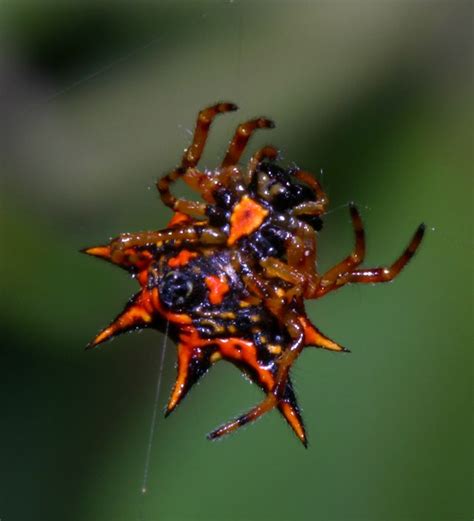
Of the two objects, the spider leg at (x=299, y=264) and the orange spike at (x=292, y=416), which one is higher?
the spider leg at (x=299, y=264)

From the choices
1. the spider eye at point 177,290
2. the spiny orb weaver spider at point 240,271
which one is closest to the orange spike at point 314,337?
the spiny orb weaver spider at point 240,271

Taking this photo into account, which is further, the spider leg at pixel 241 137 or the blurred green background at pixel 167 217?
the blurred green background at pixel 167 217

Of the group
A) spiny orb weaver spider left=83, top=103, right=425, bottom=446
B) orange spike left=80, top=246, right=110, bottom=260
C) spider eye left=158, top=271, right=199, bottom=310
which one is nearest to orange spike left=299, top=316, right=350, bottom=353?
spiny orb weaver spider left=83, top=103, right=425, bottom=446

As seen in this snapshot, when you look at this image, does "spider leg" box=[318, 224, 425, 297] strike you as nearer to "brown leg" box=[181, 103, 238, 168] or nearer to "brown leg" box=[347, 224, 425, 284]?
"brown leg" box=[347, 224, 425, 284]

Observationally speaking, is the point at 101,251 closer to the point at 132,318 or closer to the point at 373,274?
the point at 132,318

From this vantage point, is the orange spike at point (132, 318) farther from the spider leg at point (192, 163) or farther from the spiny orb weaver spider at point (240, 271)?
the spider leg at point (192, 163)

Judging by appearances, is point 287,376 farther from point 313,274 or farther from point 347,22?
point 347,22
